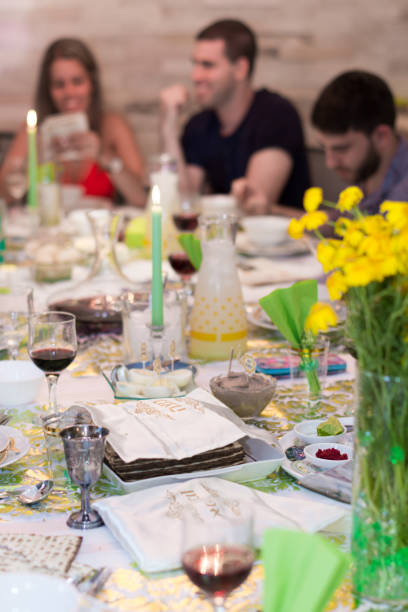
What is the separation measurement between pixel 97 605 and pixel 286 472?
1.27ft

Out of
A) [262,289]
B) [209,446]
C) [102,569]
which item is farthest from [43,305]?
[102,569]

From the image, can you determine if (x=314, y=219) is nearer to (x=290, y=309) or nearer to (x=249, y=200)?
(x=290, y=309)

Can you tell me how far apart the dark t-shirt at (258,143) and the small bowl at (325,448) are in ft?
9.81

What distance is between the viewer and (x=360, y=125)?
2.89m

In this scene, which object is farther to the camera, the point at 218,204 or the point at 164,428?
the point at 218,204

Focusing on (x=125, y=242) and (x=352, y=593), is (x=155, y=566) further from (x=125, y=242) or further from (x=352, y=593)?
(x=125, y=242)

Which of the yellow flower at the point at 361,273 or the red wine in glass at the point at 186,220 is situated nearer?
the yellow flower at the point at 361,273

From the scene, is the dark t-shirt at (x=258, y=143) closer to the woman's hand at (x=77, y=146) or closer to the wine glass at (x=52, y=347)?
the woman's hand at (x=77, y=146)

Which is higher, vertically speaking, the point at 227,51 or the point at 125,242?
the point at 227,51

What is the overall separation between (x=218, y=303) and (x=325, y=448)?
0.50m

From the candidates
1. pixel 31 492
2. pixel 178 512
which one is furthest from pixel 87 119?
pixel 178 512

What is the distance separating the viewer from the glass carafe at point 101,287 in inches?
66.9

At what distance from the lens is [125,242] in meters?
2.58

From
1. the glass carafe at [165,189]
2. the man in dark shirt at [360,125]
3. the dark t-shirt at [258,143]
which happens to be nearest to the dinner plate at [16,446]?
the glass carafe at [165,189]
